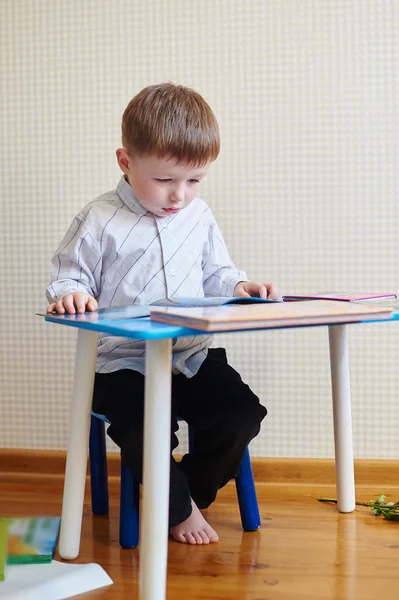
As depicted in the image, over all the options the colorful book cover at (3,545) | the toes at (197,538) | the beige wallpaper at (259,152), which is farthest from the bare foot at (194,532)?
the beige wallpaper at (259,152)

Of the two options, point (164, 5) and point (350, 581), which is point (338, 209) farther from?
point (350, 581)

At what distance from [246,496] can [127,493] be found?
228mm

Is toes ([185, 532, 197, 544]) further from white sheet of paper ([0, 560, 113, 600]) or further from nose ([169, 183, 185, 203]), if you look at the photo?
nose ([169, 183, 185, 203])

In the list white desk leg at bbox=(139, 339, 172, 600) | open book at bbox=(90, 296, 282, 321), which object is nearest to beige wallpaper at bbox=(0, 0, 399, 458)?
open book at bbox=(90, 296, 282, 321)

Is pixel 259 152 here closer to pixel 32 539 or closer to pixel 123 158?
pixel 123 158

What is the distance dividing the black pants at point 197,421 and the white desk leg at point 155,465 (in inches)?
9.8

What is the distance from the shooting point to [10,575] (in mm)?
1159

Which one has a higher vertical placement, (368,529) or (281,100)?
(281,100)

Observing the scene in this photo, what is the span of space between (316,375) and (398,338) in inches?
7.7

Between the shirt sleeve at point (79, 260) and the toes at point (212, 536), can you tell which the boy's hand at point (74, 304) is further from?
the toes at point (212, 536)

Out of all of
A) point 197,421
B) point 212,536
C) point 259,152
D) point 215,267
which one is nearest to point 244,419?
point 197,421

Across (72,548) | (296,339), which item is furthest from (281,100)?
(72,548)

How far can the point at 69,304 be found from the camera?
114 cm

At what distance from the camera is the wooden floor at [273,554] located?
1137mm
